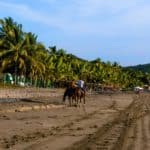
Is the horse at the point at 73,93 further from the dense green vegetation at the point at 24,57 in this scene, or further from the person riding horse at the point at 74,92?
the dense green vegetation at the point at 24,57

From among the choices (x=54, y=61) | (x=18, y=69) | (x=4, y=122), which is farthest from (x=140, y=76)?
(x=4, y=122)

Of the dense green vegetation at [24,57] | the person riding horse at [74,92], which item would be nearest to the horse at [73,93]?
the person riding horse at [74,92]

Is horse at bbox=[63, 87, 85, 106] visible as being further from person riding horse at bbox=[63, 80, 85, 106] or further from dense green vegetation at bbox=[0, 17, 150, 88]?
dense green vegetation at bbox=[0, 17, 150, 88]

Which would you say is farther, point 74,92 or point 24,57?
point 24,57

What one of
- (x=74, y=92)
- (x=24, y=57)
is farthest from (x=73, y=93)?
(x=24, y=57)

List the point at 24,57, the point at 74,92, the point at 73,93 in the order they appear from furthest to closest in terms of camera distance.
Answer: the point at 24,57 → the point at 74,92 → the point at 73,93

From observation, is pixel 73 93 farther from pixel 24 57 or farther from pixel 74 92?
pixel 24 57

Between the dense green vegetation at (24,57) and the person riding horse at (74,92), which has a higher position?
the dense green vegetation at (24,57)

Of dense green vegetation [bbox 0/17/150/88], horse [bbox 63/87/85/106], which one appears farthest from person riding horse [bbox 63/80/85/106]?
dense green vegetation [bbox 0/17/150/88]

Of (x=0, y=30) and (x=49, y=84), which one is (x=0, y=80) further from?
(x=49, y=84)

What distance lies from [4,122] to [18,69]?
47.8m

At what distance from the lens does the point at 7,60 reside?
64125 millimetres

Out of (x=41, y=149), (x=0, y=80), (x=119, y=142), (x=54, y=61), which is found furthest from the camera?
(x=54, y=61)

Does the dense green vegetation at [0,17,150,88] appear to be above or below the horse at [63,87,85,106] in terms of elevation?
above
